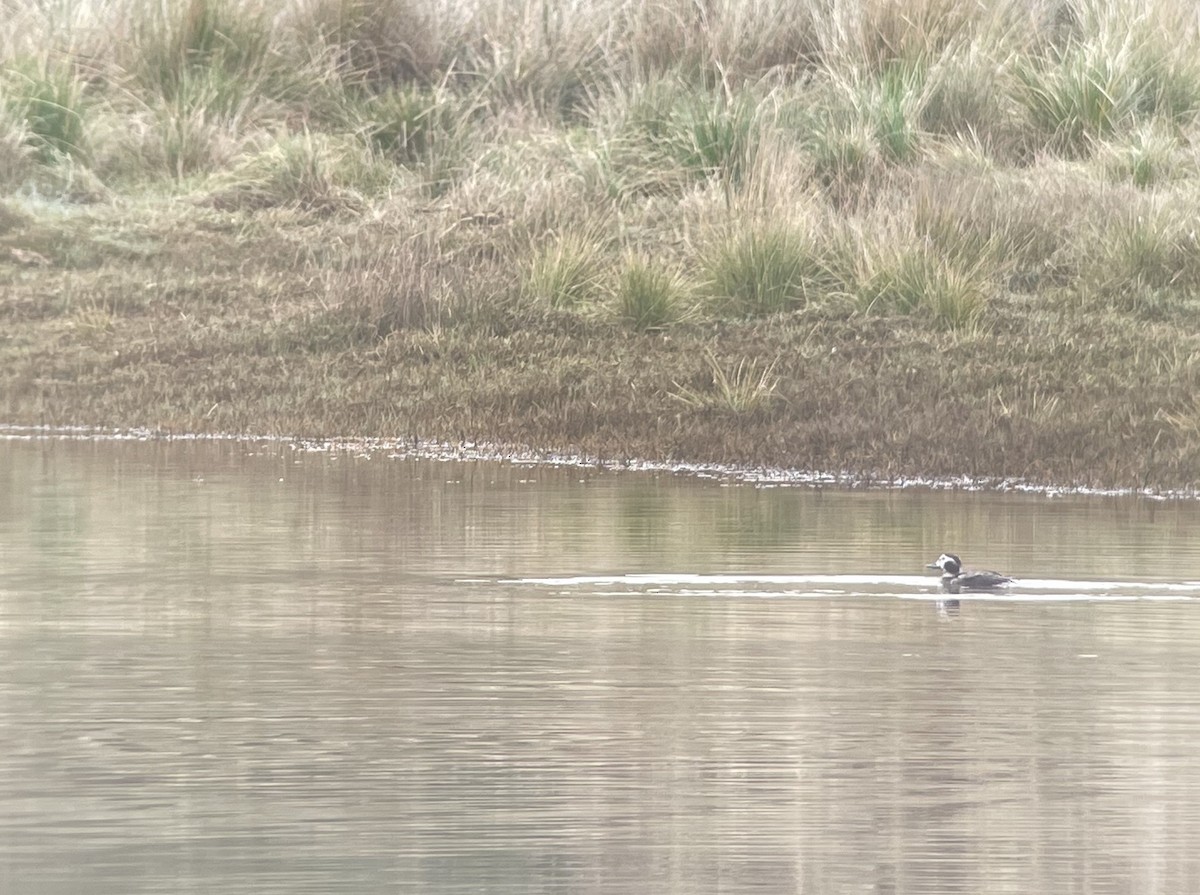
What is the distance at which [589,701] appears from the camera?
7.85 m

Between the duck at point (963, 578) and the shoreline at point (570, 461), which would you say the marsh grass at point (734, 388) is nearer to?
the shoreline at point (570, 461)

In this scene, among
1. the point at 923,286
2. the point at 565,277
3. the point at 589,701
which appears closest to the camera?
the point at 589,701

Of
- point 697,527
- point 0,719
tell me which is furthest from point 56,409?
point 0,719

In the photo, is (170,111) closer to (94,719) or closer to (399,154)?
(399,154)

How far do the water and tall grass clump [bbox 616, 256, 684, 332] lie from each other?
6.02 meters

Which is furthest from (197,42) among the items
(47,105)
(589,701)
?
(589,701)

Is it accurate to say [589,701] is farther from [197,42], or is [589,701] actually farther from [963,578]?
[197,42]

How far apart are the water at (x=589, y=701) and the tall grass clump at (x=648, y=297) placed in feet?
19.8

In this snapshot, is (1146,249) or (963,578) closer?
(963,578)

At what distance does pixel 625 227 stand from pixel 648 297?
194 centimetres

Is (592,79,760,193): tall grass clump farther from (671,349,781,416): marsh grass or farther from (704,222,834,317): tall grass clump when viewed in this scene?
(671,349,781,416): marsh grass

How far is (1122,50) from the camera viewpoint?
24.2 m

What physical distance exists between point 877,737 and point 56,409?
13.8 metres

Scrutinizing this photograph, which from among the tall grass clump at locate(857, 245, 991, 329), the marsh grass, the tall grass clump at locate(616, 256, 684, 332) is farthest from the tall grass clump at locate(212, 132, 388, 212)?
the marsh grass
